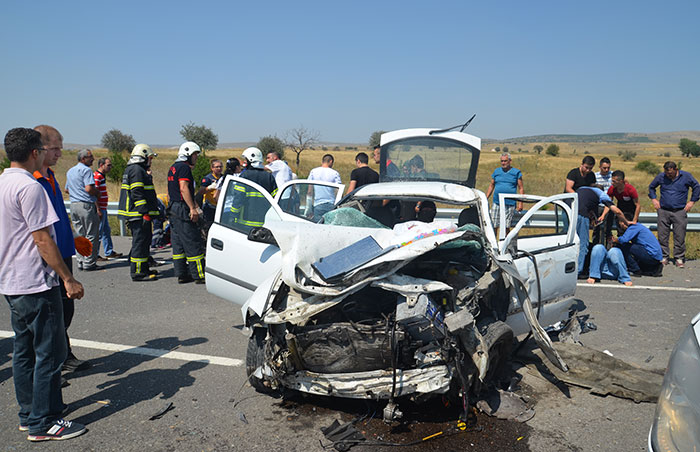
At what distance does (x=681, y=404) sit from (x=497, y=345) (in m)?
1.93

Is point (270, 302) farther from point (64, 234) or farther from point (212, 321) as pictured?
point (212, 321)

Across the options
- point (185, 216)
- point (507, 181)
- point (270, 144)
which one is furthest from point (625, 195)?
point (270, 144)

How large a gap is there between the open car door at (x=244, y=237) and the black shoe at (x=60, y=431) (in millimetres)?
1904

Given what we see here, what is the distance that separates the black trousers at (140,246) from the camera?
816 centimetres

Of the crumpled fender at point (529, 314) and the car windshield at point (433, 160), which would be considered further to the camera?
the car windshield at point (433, 160)

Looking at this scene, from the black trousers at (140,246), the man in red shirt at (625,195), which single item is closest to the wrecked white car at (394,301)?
the black trousers at (140,246)

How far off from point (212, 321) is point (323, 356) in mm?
2884

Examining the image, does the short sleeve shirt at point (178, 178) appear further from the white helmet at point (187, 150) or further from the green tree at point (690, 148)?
the green tree at point (690, 148)

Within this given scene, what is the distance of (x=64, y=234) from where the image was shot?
13.7 feet

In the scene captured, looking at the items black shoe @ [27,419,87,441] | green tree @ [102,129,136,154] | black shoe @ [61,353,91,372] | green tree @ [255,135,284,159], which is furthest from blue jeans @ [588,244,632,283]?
green tree @ [102,129,136,154]

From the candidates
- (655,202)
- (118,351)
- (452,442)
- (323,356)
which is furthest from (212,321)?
(655,202)

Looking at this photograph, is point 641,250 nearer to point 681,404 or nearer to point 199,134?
point 681,404

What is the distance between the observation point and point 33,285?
3.54 metres

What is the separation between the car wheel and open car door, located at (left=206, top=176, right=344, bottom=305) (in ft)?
6.47
